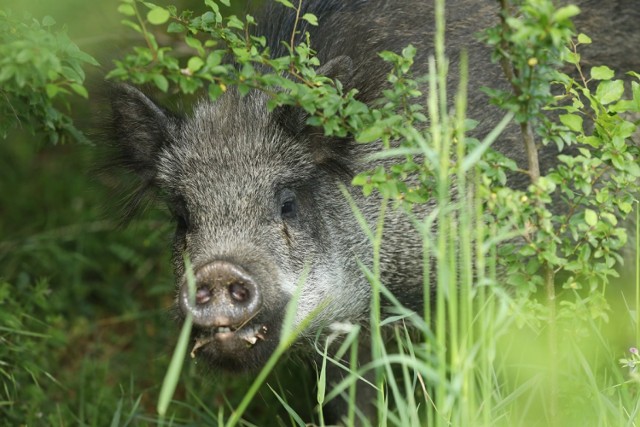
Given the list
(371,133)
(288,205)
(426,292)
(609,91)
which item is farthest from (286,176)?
(426,292)

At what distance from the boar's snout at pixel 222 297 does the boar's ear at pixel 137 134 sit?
93 centimetres

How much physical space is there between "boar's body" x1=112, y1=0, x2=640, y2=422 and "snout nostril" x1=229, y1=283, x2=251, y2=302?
0.07 ft

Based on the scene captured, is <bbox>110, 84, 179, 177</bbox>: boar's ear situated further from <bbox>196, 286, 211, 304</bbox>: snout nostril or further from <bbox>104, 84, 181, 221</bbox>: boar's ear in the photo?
<bbox>196, 286, 211, 304</bbox>: snout nostril

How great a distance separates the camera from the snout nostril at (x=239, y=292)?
310 cm

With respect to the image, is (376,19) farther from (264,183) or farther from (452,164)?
(452,164)

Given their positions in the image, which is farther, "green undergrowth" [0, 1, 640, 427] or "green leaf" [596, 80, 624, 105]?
"green leaf" [596, 80, 624, 105]

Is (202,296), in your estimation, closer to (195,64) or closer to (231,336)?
(231,336)

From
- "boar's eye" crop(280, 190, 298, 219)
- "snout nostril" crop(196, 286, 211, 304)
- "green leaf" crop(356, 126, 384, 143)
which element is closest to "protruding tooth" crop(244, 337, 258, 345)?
"snout nostril" crop(196, 286, 211, 304)

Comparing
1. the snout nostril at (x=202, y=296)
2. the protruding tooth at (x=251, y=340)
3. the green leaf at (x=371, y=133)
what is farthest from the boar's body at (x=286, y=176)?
the green leaf at (x=371, y=133)

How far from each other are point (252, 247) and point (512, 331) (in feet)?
2.89

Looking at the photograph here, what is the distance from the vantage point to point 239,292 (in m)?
3.11

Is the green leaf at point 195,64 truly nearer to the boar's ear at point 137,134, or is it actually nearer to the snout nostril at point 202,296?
the snout nostril at point 202,296

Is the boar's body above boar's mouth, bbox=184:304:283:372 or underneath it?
above

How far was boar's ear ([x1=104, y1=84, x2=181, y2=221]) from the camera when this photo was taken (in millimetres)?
3906
